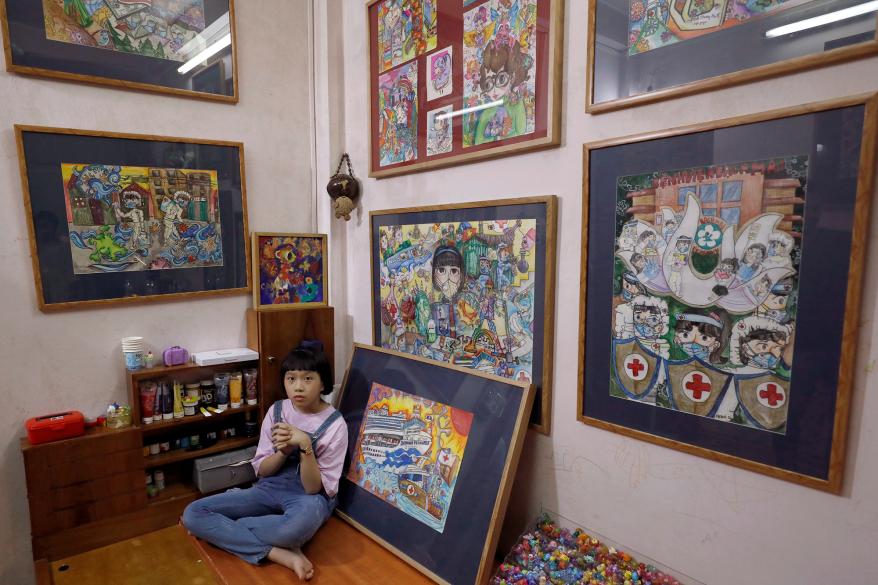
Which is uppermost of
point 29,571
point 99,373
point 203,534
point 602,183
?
point 602,183

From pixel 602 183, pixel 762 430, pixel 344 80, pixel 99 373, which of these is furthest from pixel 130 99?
pixel 762 430

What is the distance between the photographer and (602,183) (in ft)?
4.64

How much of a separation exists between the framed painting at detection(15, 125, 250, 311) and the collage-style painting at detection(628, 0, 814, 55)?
173cm

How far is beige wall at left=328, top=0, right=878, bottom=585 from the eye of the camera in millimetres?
1059

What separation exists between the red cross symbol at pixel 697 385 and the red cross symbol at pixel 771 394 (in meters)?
0.11

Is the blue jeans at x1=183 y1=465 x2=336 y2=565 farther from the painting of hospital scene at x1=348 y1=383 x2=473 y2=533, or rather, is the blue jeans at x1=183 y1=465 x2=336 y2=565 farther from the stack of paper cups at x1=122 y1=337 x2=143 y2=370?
the stack of paper cups at x1=122 y1=337 x2=143 y2=370

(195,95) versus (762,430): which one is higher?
(195,95)

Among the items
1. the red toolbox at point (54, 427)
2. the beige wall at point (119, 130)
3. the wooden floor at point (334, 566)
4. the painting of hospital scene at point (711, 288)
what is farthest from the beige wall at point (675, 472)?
the red toolbox at point (54, 427)

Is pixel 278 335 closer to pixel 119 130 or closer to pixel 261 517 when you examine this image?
pixel 261 517

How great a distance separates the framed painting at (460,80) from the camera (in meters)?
1.53

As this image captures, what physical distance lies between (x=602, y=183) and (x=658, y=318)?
42 cm

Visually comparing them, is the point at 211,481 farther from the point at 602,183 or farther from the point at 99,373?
the point at 602,183

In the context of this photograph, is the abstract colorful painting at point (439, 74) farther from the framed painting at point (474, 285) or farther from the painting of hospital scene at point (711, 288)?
the painting of hospital scene at point (711, 288)

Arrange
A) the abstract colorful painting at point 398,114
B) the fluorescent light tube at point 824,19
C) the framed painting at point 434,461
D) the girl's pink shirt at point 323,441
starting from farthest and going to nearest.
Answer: the abstract colorful painting at point 398,114, the girl's pink shirt at point 323,441, the framed painting at point 434,461, the fluorescent light tube at point 824,19
